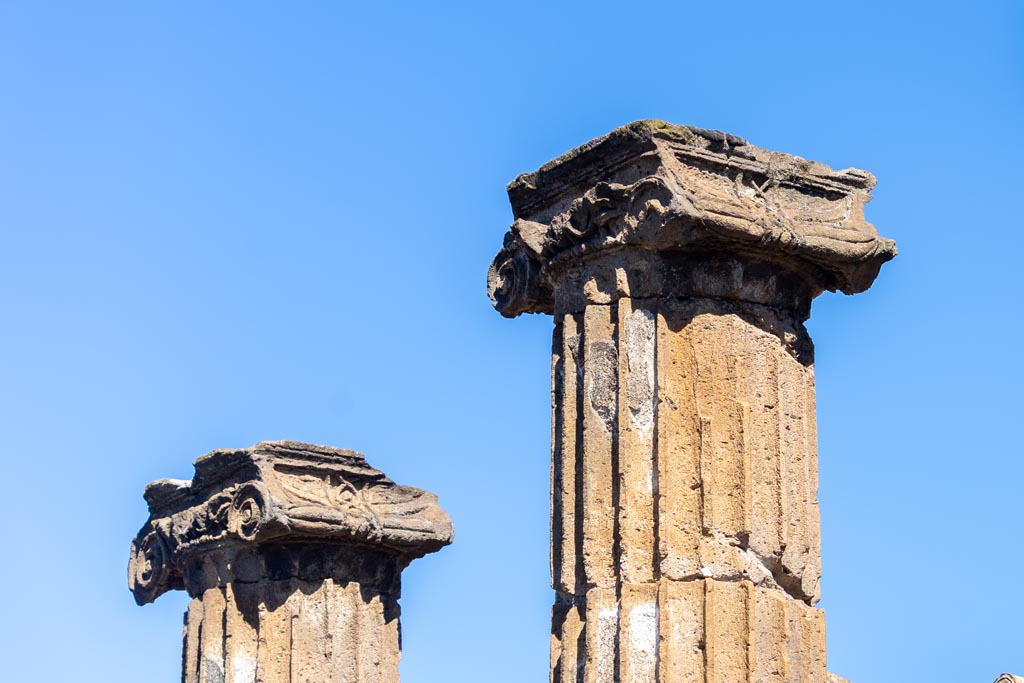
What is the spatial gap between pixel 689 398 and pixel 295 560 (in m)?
6.88

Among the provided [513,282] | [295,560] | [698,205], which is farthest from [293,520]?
[698,205]

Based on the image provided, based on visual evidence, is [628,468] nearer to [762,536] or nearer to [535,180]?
[762,536]

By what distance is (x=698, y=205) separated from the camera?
9.27m

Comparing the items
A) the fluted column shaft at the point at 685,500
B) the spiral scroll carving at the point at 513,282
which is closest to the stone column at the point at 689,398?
the fluted column shaft at the point at 685,500

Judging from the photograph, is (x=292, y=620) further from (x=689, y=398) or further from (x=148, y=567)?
(x=689, y=398)

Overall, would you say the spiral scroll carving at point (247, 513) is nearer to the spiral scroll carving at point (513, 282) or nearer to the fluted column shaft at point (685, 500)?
the spiral scroll carving at point (513, 282)

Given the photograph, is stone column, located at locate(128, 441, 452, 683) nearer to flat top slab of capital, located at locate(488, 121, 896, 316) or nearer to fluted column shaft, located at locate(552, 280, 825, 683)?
flat top slab of capital, located at locate(488, 121, 896, 316)

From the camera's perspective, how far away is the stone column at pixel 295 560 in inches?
602

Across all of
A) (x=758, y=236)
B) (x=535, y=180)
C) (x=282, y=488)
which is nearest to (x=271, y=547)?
(x=282, y=488)

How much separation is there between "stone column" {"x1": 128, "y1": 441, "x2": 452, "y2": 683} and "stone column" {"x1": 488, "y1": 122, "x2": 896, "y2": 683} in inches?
227

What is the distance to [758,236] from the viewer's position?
9.42 meters

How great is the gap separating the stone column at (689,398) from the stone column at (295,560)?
5.78m

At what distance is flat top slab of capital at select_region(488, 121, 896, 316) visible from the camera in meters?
9.37

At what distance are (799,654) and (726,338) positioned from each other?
157 centimetres
